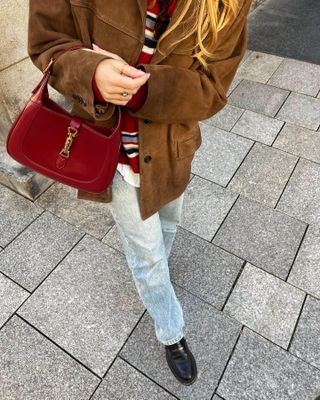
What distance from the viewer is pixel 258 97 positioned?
3914 mm

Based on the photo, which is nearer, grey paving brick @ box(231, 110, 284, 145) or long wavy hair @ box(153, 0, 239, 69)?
long wavy hair @ box(153, 0, 239, 69)

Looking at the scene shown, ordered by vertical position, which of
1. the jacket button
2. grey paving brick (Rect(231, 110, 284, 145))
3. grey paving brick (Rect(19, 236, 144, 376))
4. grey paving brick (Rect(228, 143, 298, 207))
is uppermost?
the jacket button

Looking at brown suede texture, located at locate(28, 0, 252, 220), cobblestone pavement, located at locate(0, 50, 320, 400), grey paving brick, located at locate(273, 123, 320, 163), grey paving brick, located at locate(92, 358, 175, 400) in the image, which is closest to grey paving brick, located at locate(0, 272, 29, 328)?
cobblestone pavement, located at locate(0, 50, 320, 400)

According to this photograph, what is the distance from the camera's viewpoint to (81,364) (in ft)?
6.59

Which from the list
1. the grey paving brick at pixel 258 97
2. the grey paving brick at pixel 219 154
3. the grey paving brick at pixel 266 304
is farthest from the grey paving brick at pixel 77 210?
the grey paving brick at pixel 258 97

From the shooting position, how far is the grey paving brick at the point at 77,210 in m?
2.67

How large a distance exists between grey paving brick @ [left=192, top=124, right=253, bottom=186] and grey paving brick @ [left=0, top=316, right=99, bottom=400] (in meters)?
1.78

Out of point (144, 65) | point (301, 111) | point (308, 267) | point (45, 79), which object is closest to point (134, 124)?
point (144, 65)

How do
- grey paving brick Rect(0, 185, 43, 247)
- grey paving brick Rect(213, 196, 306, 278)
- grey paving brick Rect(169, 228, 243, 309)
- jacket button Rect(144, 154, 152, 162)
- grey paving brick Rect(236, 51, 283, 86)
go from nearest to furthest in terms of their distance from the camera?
1. jacket button Rect(144, 154, 152, 162)
2. grey paving brick Rect(169, 228, 243, 309)
3. grey paving brick Rect(213, 196, 306, 278)
4. grey paving brick Rect(0, 185, 43, 247)
5. grey paving brick Rect(236, 51, 283, 86)

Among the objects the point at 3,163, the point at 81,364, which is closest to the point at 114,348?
the point at 81,364

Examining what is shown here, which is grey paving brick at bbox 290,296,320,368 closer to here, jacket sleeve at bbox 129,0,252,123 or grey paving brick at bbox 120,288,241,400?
grey paving brick at bbox 120,288,241,400

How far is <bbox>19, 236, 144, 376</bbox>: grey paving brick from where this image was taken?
208 centimetres

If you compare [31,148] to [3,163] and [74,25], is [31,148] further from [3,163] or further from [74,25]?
[3,163]

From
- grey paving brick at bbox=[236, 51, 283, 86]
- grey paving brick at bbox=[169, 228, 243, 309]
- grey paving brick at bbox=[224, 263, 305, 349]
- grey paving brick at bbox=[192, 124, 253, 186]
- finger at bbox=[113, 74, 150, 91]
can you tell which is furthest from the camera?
grey paving brick at bbox=[236, 51, 283, 86]
